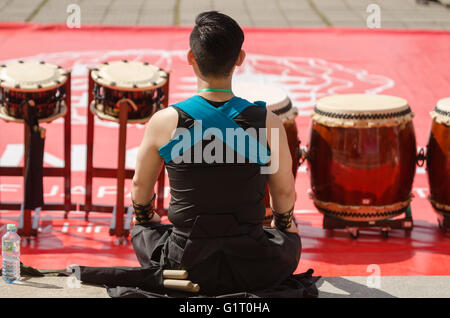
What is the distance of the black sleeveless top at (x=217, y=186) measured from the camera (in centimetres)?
221

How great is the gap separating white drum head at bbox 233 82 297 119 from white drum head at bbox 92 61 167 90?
16.1 inches

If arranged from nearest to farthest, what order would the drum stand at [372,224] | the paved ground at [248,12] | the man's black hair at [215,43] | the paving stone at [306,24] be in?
the man's black hair at [215,43] < the drum stand at [372,224] < the paving stone at [306,24] < the paved ground at [248,12]

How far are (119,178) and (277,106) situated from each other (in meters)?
0.88

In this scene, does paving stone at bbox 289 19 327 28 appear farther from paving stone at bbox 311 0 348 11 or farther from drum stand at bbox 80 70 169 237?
drum stand at bbox 80 70 169 237

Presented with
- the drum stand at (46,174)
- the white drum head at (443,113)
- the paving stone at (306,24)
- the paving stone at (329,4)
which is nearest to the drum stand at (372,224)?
the white drum head at (443,113)

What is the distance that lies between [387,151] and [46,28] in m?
5.33

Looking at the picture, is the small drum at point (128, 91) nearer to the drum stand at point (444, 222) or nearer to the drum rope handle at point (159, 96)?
the drum rope handle at point (159, 96)

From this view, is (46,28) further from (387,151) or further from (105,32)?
(387,151)

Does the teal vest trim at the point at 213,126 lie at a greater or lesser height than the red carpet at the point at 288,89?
greater

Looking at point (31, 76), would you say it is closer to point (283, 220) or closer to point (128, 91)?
point (128, 91)

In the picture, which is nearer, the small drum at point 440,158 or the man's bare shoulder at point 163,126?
the man's bare shoulder at point 163,126

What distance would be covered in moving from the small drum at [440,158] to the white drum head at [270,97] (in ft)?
2.47

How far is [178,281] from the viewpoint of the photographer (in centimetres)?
222

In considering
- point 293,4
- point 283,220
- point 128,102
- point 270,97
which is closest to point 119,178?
point 128,102
